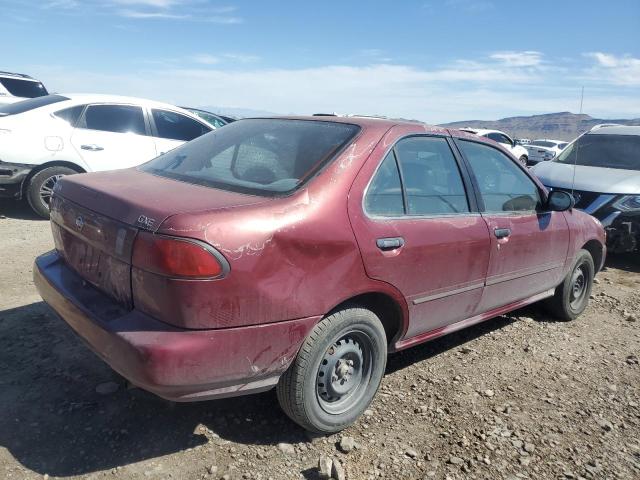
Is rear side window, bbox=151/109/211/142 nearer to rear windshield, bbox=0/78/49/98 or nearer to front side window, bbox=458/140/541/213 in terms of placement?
front side window, bbox=458/140/541/213

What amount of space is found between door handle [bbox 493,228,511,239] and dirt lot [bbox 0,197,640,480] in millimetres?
932

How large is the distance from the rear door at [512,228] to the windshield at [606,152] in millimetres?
3821

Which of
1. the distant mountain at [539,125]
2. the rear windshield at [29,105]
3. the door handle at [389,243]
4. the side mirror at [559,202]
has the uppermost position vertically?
the distant mountain at [539,125]

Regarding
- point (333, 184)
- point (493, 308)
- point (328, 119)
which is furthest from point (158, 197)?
point (493, 308)

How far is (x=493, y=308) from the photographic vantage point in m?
3.61

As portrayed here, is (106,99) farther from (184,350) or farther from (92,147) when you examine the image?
(184,350)

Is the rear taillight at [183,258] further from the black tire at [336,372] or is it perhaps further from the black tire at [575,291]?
the black tire at [575,291]

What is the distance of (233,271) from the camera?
2.10 meters

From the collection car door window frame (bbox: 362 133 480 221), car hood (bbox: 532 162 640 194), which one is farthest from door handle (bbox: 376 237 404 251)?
car hood (bbox: 532 162 640 194)

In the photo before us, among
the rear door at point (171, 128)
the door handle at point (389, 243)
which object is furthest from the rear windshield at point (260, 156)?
the rear door at point (171, 128)

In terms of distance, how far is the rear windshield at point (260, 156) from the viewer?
2.58 metres

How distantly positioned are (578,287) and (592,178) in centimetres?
260

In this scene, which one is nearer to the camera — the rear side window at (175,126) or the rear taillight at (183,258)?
the rear taillight at (183,258)

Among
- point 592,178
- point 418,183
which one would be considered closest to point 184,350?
point 418,183
